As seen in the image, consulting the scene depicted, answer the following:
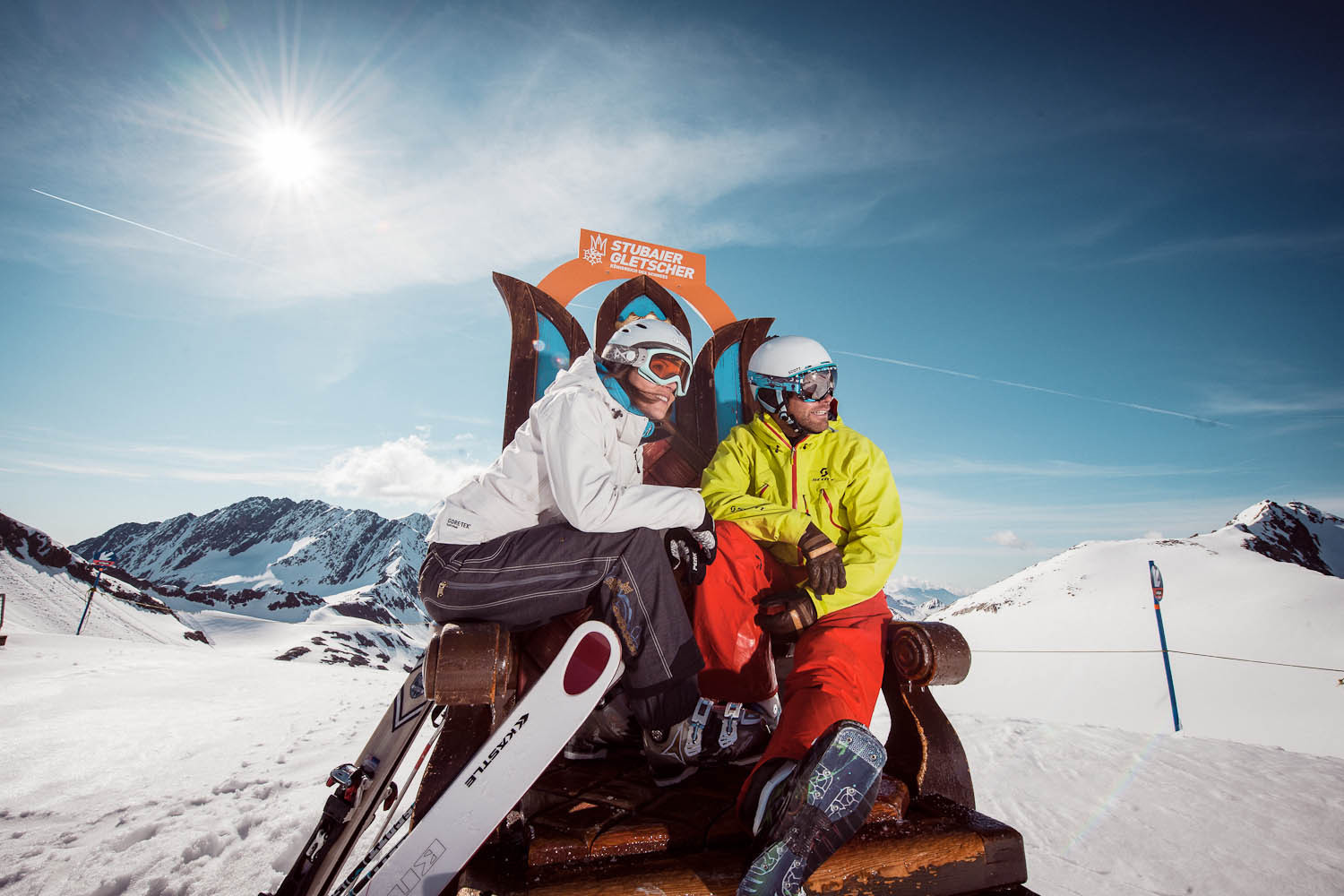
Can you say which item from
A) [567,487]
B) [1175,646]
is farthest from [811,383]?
[1175,646]

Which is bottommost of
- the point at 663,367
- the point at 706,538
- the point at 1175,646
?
the point at 1175,646

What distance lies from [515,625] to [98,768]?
4.12 m

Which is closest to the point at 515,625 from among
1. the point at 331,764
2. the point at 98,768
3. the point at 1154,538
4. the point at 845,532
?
the point at 845,532

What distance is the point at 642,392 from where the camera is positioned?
250cm

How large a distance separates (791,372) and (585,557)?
140 centimetres

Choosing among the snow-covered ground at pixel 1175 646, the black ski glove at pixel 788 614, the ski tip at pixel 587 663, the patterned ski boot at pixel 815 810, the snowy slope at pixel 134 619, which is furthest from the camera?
the snowy slope at pixel 134 619

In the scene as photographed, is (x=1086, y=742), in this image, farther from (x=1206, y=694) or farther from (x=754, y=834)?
(x=1206, y=694)

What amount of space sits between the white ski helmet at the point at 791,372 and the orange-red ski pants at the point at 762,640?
78 cm

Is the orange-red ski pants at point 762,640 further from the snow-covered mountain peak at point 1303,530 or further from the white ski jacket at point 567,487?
the snow-covered mountain peak at point 1303,530

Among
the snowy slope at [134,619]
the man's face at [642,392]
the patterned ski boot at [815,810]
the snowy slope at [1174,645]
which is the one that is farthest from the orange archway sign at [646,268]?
the snowy slope at [134,619]

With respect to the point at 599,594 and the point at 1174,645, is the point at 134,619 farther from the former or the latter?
the point at 1174,645

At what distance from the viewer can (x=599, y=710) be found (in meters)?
2.29

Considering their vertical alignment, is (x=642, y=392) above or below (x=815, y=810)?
above

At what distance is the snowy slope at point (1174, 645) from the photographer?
8539 millimetres
